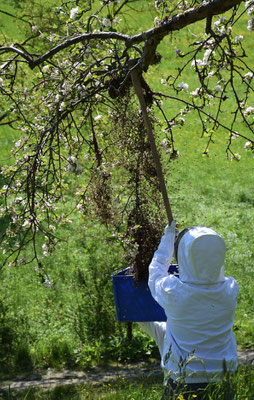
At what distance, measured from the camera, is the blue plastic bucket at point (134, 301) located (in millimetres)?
3889

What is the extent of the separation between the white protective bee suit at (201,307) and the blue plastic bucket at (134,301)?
809 mm

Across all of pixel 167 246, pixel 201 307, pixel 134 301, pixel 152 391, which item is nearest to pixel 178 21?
pixel 167 246

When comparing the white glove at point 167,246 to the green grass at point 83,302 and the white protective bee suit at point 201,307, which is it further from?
the green grass at point 83,302

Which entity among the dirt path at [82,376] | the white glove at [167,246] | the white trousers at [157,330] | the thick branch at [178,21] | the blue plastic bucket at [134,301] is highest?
the thick branch at [178,21]

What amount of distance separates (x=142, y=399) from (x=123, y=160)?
5.71 feet

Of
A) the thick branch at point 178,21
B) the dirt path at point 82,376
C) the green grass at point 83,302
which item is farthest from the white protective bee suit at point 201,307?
the dirt path at point 82,376

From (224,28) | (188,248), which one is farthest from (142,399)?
(224,28)

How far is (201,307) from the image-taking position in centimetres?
299

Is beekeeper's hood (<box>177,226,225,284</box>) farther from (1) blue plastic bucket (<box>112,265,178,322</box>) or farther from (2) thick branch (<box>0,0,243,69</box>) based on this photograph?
(2) thick branch (<box>0,0,243,69</box>)

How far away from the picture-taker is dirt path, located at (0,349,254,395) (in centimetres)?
597

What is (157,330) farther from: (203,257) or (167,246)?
(203,257)

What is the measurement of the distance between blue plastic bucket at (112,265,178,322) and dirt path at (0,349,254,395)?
7.25 feet

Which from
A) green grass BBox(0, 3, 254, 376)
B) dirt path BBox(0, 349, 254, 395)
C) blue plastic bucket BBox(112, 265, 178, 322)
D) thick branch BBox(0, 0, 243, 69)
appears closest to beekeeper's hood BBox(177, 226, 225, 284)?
blue plastic bucket BBox(112, 265, 178, 322)

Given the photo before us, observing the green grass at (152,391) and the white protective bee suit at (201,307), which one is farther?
the white protective bee suit at (201,307)
